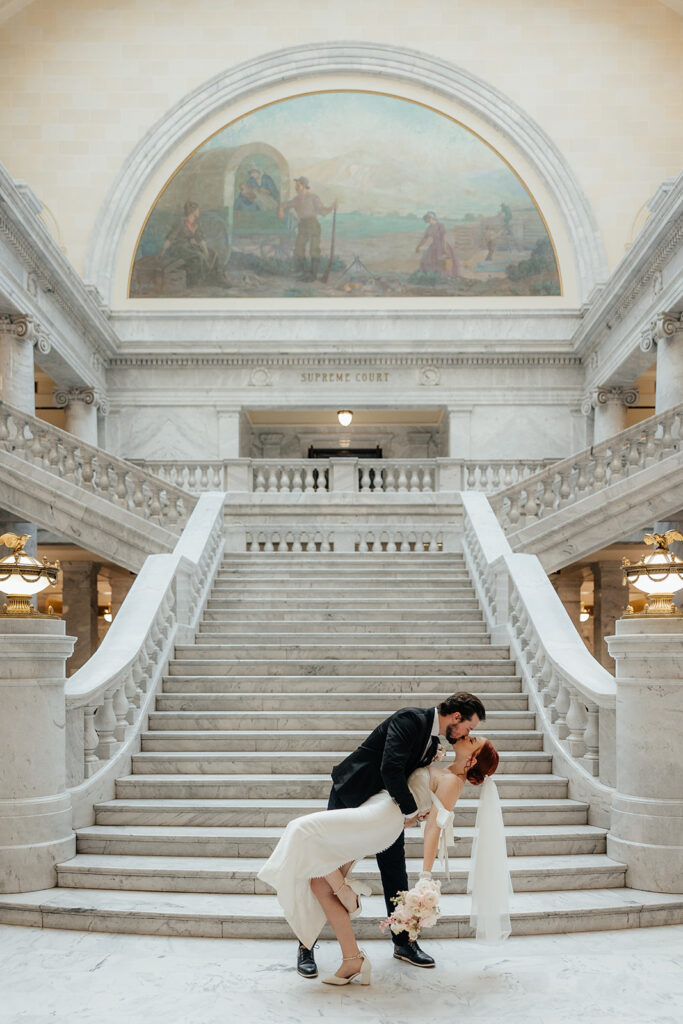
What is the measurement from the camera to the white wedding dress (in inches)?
197

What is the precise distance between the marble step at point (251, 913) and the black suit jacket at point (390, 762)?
103cm

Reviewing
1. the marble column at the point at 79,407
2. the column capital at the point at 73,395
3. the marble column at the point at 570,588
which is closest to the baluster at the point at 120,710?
the marble column at the point at 570,588

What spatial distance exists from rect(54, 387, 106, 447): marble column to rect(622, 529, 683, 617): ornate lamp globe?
15307mm

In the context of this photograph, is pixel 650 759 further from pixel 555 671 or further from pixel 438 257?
pixel 438 257

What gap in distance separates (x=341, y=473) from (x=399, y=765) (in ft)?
39.6

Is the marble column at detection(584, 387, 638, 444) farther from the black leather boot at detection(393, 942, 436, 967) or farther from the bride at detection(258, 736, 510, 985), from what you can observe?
the black leather boot at detection(393, 942, 436, 967)

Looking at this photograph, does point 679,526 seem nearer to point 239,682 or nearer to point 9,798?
point 239,682

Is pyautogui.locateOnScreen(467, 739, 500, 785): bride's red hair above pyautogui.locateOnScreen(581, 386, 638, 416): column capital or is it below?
below

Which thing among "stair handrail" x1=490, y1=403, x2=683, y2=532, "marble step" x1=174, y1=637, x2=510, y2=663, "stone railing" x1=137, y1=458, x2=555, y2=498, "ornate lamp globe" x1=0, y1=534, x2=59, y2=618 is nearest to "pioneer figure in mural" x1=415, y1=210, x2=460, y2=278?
"stone railing" x1=137, y1=458, x2=555, y2=498

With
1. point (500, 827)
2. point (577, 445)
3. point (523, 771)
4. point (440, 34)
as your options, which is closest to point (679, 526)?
point (577, 445)

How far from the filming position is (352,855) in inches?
199

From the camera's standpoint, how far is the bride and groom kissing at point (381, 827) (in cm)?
502

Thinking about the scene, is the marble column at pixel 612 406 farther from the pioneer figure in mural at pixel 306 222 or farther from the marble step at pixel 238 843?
the marble step at pixel 238 843

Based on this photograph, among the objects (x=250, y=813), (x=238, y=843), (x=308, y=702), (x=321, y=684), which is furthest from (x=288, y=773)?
(x=321, y=684)
